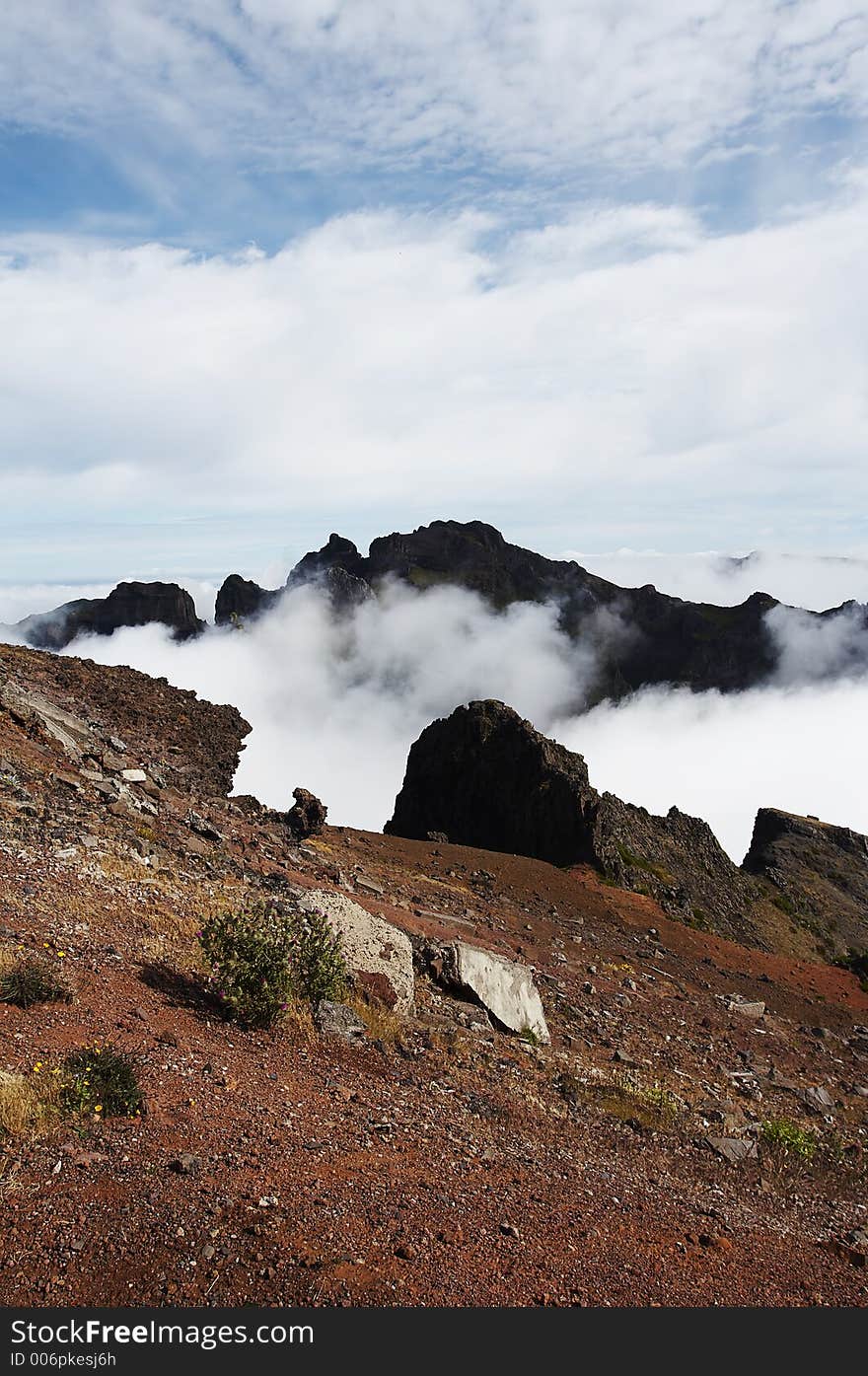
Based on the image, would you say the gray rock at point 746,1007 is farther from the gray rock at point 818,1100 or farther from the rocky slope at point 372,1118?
the gray rock at point 818,1100

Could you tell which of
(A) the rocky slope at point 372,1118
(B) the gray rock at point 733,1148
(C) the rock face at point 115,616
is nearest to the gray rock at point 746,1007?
(A) the rocky slope at point 372,1118

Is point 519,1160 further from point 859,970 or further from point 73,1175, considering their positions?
point 859,970

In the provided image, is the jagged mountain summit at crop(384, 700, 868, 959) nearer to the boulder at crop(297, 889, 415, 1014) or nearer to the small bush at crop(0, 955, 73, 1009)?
the boulder at crop(297, 889, 415, 1014)

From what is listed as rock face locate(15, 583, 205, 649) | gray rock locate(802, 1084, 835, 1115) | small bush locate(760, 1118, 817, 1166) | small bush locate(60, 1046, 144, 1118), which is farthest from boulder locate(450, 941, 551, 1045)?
rock face locate(15, 583, 205, 649)

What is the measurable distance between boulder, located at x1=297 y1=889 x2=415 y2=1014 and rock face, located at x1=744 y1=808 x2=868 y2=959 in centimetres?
3997

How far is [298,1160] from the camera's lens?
8.09 metres

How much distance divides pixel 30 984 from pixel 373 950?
6.81 m

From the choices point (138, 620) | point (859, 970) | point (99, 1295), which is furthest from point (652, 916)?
point (138, 620)

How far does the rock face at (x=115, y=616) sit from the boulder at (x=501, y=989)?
167 m

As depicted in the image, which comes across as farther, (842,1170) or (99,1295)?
(842,1170)

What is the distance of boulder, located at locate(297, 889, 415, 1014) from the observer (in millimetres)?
14086

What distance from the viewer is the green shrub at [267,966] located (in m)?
11.4

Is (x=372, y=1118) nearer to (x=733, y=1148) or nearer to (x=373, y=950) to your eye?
(x=373, y=950)

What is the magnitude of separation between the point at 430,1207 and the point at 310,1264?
1.83 m
